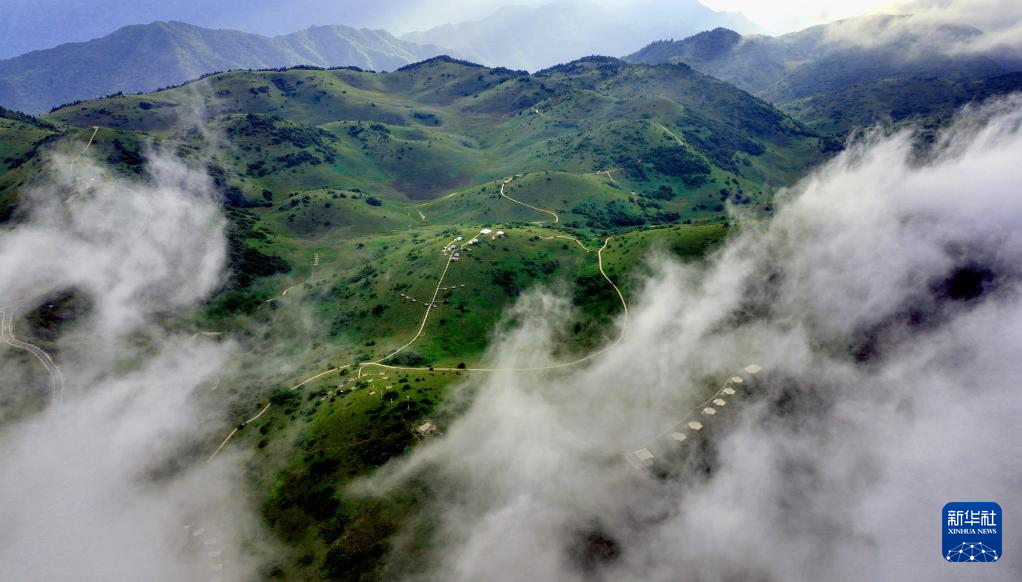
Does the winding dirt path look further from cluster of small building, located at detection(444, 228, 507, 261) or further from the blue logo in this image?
the blue logo

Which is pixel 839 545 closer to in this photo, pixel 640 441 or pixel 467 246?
pixel 640 441

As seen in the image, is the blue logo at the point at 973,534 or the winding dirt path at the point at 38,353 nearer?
the blue logo at the point at 973,534

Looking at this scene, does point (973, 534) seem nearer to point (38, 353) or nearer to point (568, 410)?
point (568, 410)

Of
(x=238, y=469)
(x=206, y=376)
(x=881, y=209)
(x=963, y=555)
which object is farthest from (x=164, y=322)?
(x=881, y=209)

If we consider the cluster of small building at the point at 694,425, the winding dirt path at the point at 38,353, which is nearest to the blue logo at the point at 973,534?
the cluster of small building at the point at 694,425

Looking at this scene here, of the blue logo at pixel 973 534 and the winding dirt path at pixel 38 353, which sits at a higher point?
the winding dirt path at pixel 38 353

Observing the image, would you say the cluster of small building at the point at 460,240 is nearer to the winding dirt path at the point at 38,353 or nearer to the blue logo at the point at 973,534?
the winding dirt path at the point at 38,353

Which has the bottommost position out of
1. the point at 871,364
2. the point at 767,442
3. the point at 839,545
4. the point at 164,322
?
the point at 839,545

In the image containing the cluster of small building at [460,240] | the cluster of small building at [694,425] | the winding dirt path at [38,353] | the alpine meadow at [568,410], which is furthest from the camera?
the cluster of small building at [460,240]
